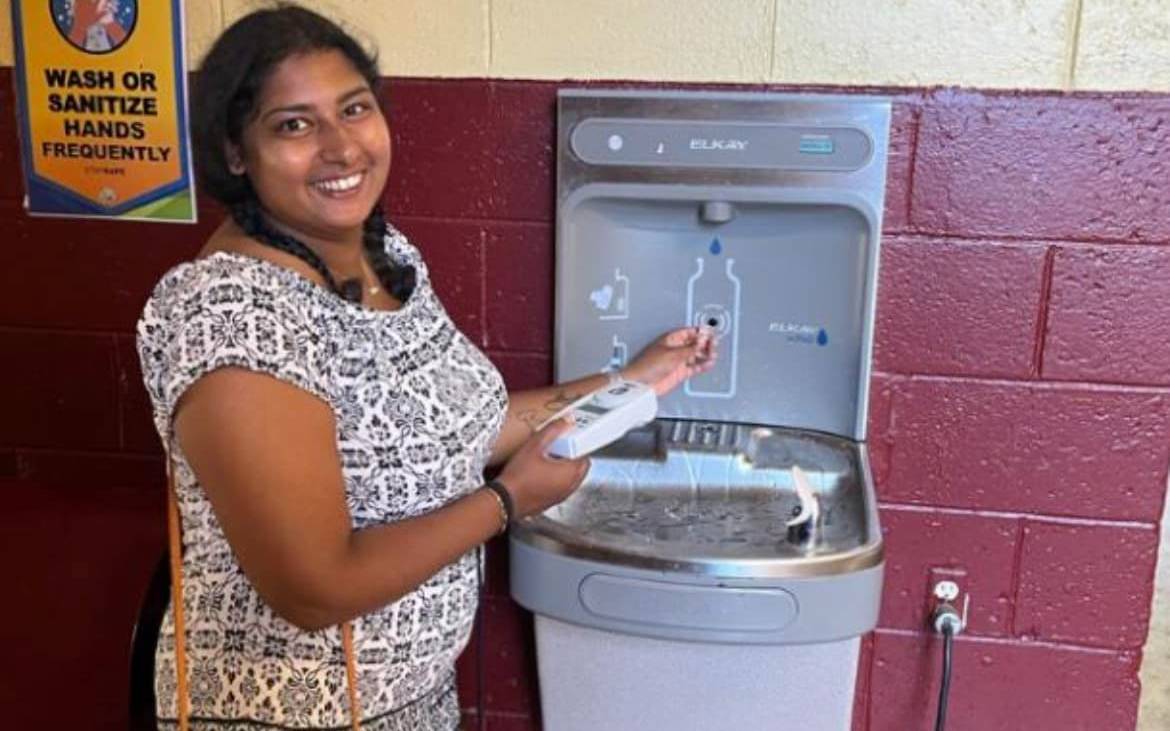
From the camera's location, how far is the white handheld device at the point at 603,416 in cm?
119

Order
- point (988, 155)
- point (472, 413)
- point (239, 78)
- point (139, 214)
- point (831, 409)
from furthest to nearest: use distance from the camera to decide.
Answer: point (139, 214)
point (831, 409)
point (988, 155)
point (472, 413)
point (239, 78)

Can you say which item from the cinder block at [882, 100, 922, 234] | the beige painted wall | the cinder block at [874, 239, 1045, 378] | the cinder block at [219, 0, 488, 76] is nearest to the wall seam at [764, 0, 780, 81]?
the beige painted wall

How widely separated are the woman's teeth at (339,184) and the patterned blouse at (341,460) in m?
0.09

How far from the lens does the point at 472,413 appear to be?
1.17 meters

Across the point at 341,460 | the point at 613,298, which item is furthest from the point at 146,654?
the point at 613,298

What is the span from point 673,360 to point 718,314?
9 centimetres

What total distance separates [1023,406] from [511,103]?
0.78 meters

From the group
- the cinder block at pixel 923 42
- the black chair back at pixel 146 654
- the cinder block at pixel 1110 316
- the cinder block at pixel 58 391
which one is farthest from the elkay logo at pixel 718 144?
the cinder block at pixel 58 391

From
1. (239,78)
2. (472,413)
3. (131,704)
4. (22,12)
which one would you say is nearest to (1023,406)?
(472,413)

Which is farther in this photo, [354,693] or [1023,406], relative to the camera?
[1023,406]

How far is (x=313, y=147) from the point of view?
105 centimetres

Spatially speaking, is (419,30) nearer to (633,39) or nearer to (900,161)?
(633,39)

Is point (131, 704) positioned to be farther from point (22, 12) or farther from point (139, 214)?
point (22, 12)

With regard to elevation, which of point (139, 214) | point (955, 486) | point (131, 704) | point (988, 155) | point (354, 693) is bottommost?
point (131, 704)
